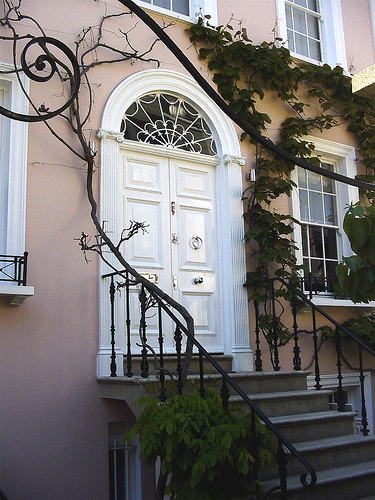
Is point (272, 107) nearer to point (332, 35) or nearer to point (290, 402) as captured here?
point (332, 35)

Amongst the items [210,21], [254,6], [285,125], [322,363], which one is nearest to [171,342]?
[322,363]

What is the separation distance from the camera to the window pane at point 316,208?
23.0ft

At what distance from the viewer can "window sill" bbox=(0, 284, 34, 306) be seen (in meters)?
4.46

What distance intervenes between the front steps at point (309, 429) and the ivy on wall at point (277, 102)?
109 centimetres

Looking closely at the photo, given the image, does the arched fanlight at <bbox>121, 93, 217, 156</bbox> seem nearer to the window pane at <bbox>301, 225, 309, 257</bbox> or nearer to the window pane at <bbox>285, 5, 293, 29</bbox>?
the window pane at <bbox>301, 225, 309, 257</bbox>

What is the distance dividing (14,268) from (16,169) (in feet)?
2.84

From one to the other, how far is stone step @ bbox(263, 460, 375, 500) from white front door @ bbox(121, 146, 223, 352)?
1.92m

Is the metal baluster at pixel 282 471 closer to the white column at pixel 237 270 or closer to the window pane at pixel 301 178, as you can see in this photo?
the white column at pixel 237 270

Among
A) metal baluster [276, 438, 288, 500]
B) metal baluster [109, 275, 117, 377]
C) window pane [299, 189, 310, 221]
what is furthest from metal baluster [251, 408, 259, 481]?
window pane [299, 189, 310, 221]

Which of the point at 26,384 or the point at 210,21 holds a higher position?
the point at 210,21

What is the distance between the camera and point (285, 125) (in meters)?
6.73

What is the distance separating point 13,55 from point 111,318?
7.89ft

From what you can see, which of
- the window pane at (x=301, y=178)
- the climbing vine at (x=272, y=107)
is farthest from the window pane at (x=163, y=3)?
the window pane at (x=301, y=178)

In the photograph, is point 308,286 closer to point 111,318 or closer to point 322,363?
point 322,363
